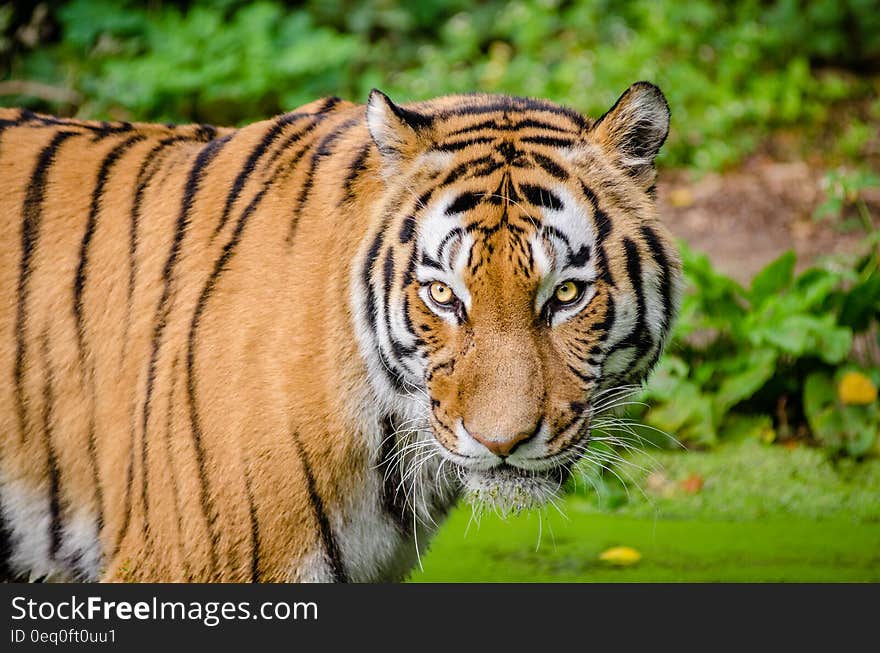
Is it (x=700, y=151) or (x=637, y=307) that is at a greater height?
(x=700, y=151)

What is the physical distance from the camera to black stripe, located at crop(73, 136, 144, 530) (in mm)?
2383

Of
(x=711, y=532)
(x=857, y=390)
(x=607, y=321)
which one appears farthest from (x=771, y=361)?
(x=607, y=321)

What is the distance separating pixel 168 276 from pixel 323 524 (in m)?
0.61

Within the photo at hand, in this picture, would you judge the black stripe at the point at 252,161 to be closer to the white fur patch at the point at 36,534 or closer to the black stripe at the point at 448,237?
the black stripe at the point at 448,237

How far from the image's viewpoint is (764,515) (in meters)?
3.64

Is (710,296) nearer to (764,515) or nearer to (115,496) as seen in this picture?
(764,515)

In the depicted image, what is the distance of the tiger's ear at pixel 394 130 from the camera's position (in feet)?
7.07

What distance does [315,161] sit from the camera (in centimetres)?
237

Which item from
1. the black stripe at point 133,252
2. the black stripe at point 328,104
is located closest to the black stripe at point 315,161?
the black stripe at point 328,104

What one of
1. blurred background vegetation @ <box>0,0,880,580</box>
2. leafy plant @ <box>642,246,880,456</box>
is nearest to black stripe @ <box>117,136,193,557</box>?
blurred background vegetation @ <box>0,0,880,580</box>

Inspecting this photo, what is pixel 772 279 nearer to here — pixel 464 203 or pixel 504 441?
pixel 464 203

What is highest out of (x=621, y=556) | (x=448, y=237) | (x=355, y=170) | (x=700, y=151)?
(x=700, y=151)

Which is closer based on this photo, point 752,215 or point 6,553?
point 6,553

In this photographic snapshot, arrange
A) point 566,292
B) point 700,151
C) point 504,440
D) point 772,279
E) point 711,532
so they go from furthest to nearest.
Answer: point 700,151
point 772,279
point 711,532
point 566,292
point 504,440
